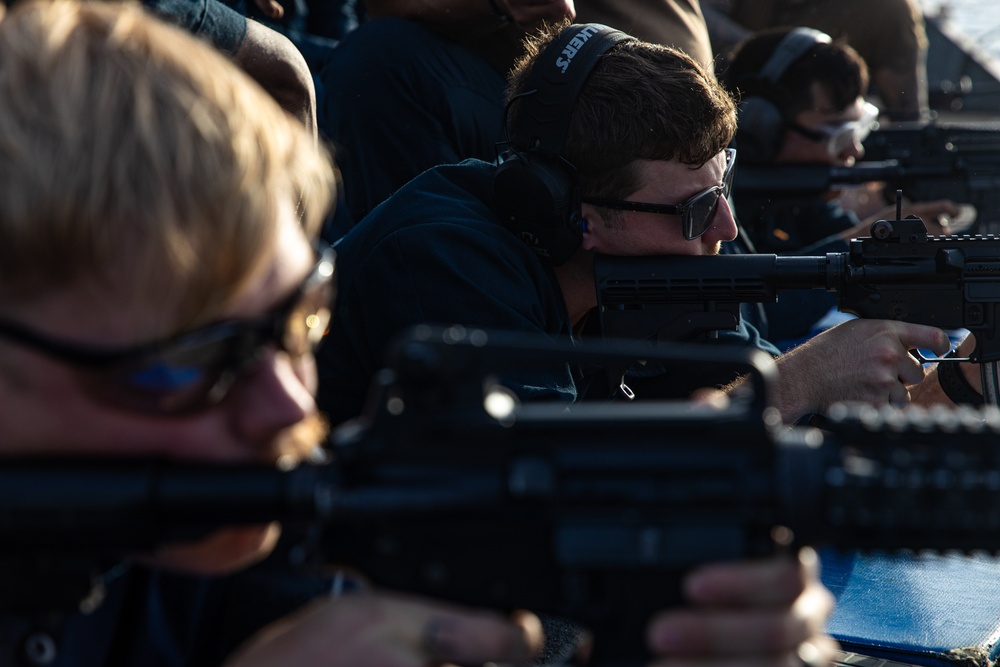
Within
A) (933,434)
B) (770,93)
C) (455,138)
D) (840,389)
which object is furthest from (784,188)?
(933,434)

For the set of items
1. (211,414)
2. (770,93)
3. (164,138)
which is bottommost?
(770,93)

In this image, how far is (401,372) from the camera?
112 centimetres

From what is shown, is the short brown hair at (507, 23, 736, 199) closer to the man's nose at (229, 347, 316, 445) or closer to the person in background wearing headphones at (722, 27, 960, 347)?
the man's nose at (229, 347, 316, 445)

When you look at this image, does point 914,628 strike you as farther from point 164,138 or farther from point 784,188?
point 784,188

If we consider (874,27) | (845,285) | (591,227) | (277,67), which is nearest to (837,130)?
(845,285)

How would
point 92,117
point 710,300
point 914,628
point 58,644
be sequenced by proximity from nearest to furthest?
1. point 92,117
2. point 58,644
3. point 914,628
4. point 710,300

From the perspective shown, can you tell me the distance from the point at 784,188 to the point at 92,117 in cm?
451

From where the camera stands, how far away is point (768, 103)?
516 centimetres

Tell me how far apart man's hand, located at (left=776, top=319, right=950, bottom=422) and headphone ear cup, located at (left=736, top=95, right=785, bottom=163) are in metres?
2.28

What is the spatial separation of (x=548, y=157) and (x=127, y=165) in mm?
1834

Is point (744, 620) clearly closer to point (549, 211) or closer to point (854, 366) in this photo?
point (549, 211)

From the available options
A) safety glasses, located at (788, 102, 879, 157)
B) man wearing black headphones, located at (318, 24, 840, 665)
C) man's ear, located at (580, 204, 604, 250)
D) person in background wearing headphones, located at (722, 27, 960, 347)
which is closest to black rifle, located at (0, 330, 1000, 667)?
man wearing black headphones, located at (318, 24, 840, 665)

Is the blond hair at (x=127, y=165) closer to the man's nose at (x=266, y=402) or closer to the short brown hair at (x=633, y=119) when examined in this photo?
the man's nose at (x=266, y=402)

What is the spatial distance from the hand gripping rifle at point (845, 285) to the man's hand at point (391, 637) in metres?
1.76
